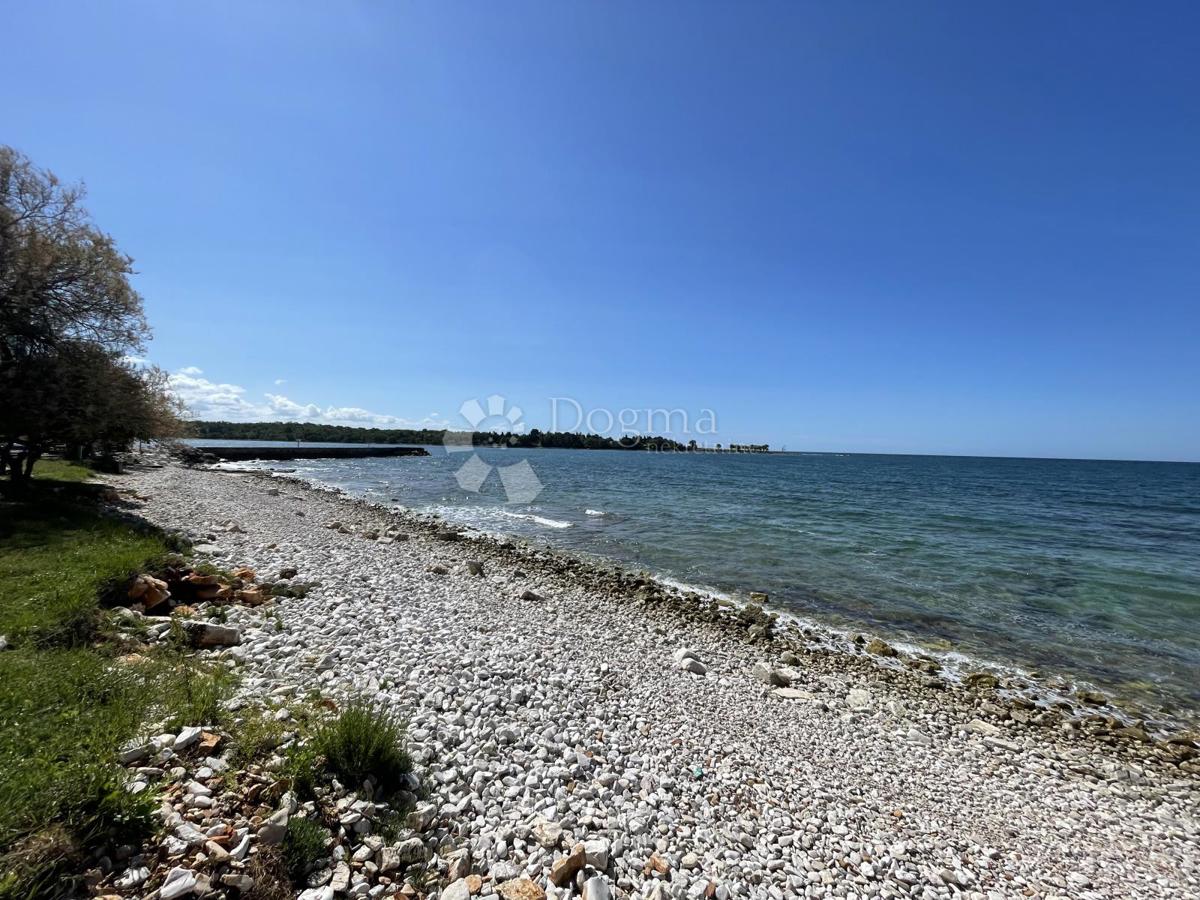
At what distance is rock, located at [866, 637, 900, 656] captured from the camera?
11.1 metres

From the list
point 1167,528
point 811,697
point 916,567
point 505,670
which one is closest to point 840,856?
point 811,697

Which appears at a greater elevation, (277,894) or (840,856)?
(277,894)

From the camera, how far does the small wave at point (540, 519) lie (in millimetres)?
26433

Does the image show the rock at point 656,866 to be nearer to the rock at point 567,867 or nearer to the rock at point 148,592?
the rock at point 567,867

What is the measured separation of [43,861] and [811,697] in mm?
9254

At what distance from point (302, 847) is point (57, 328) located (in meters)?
19.7

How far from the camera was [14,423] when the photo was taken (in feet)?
46.5

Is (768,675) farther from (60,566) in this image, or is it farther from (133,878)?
(60,566)

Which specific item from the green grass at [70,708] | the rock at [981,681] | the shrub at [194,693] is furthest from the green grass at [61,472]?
the rock at [981,681]

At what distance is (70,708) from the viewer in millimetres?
4469

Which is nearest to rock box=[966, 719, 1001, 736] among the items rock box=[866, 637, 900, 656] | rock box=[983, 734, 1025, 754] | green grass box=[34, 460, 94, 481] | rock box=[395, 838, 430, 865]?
rock box=[983, 734, 1025, 754]

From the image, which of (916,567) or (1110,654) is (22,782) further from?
(916,567)

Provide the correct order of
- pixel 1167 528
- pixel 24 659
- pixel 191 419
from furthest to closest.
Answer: pixel 1167 528 → pixel 191 419 → pixel 24 659

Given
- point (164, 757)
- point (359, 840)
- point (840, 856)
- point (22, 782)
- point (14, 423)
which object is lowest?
point (840, 856)
